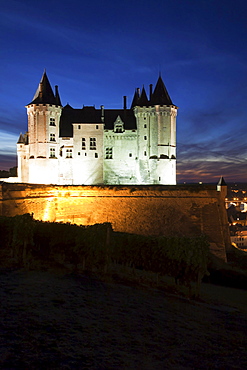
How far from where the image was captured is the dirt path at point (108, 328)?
8.30m

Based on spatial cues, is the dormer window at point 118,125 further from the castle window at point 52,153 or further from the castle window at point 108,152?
the castle window at point 52,153

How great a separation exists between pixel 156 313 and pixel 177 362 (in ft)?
13.4

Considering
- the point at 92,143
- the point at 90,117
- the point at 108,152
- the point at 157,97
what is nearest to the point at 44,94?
the point at 90,117

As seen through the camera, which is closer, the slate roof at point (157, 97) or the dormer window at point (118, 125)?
the slate roof at point (157, 97)

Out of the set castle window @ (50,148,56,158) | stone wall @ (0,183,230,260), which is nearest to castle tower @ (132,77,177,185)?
stone wall @ (0,183,230,260)

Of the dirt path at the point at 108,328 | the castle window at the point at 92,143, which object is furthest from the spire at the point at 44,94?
the dirt path at the point at 108,328

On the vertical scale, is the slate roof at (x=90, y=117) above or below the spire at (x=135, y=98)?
below

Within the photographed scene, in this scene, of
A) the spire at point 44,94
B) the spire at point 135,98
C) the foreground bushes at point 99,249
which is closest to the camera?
the foreground bushes at point 99,249

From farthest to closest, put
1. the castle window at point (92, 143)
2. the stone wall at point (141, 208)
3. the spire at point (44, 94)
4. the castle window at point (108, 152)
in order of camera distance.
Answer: the castle window at point (108, 152) < the castle window at point (92, 143) < the spire at point (44, 94) < the stone wall at point (141, 208)

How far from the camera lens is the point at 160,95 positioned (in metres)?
41.7

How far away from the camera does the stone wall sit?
31.4m

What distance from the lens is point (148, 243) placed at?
20.2 meters

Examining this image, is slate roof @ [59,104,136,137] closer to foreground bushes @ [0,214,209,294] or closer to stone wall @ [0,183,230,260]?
stone wall @ [0,183,230,260]

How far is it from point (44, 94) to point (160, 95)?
1468 cm
